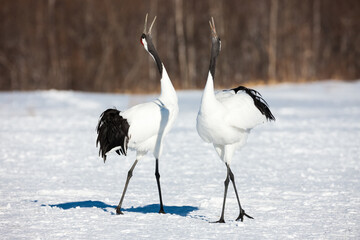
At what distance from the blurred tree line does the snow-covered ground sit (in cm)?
1529

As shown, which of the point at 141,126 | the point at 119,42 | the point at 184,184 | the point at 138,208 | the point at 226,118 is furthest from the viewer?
the point at 119,42

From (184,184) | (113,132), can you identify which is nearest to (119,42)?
(184,184)

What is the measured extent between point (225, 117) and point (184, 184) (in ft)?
6.62

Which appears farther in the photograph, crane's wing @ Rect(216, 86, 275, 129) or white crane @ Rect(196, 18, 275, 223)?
crane's wing @ Rect(216, 86, 275, 129)

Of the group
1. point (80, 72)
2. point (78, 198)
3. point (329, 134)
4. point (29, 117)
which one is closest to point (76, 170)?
point (78, 198)

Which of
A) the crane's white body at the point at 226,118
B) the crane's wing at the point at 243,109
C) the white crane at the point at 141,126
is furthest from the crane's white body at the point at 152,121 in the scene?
the crane's wing at the point at 243,109

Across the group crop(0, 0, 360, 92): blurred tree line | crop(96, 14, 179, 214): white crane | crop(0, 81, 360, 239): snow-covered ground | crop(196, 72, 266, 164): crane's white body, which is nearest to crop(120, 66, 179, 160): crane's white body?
crop(96, 14, 179, 214): white crane

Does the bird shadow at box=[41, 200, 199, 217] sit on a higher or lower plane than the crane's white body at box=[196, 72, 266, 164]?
lower

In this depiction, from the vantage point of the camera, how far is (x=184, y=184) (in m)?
7.18

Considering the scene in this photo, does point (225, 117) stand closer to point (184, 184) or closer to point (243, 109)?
point (243, 109)

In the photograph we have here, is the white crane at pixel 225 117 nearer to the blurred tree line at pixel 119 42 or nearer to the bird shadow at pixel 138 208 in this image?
the bird shadow at pixel 138 208

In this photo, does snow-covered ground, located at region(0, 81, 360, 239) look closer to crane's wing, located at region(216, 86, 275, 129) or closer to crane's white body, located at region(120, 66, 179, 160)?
crane's white body, located at region(120, 66, 179, 160)

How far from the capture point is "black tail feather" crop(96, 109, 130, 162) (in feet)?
18.5

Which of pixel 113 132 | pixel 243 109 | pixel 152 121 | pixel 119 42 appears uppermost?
pixel 119 42
